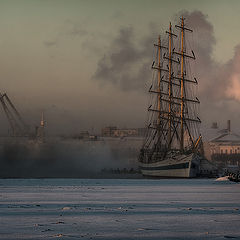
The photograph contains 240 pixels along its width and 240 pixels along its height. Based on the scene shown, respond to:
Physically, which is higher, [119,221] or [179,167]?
[179,167]

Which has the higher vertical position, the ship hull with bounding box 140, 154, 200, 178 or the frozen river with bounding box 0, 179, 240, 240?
the ship hull with bounding box 140, 154, 200, 178

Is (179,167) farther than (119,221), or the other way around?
(179,167)

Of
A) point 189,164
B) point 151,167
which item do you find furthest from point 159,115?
point 189,164

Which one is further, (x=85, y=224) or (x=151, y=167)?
(x=151, y=167)

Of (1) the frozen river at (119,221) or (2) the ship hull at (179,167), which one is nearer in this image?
(1) the frozen river at (119,221)

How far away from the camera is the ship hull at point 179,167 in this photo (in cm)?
13988

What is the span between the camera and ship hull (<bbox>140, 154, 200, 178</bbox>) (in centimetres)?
13988

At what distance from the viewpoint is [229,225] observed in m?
23.2

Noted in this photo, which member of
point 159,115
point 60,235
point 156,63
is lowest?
point 60,235

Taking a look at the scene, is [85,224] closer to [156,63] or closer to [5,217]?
[5,217]

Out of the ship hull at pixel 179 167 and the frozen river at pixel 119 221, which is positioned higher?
the ship hull at pixel 179 167

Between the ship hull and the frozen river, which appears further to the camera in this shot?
the ship hull

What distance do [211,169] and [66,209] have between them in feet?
398

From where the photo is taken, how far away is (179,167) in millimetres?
142250
